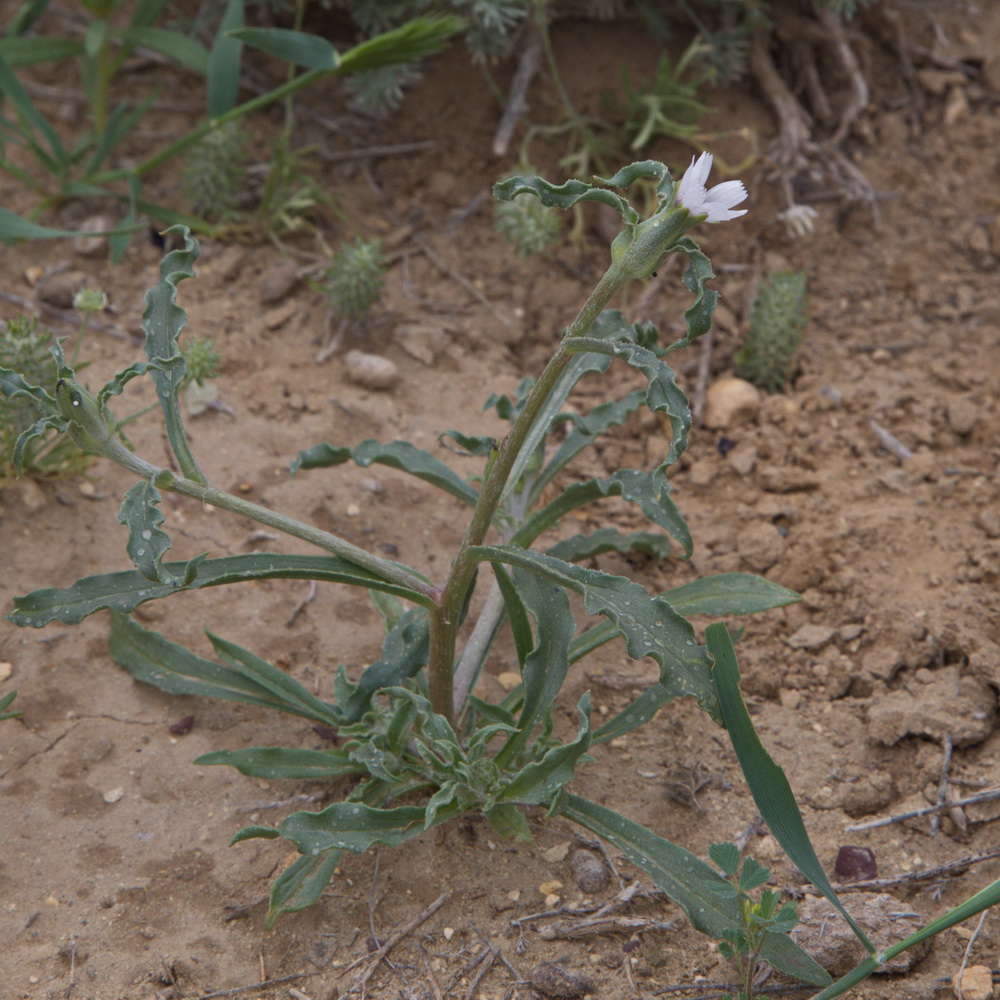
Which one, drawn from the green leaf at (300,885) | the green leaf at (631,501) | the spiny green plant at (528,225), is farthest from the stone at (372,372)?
the green leaf at (300,885)

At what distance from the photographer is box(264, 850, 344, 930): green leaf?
2.05 m

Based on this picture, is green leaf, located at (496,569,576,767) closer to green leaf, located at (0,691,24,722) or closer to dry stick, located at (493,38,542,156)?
green leaf, located at (0,691,24,722)

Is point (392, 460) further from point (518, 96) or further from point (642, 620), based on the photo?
point (518, 96)

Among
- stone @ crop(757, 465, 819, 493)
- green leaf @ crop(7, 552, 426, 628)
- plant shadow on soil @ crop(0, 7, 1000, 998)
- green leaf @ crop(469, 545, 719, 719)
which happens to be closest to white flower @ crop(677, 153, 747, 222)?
green leaf @ crop(469, 545, 719, 719)

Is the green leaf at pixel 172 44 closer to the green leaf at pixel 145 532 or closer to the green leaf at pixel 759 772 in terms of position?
the green leaf at pixel 145 532

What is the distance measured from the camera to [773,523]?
10.2 feet

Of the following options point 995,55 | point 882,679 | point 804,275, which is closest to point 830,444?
point 804,275

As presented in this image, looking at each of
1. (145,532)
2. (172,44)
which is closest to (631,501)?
(145,532)

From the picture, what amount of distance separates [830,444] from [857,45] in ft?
6.43

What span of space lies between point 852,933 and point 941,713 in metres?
0.67

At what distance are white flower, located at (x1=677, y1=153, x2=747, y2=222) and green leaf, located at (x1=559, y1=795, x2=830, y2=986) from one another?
47.1 inches

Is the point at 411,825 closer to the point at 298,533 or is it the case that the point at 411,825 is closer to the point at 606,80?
the point at 298,533

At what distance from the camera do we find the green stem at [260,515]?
2045mm

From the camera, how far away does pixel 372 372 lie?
3512mm
